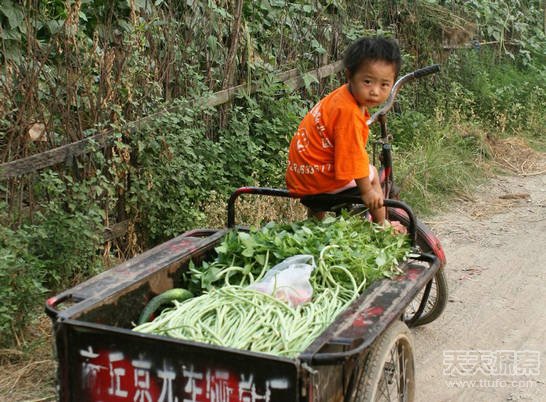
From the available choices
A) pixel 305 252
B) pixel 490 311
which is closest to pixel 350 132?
pixel 305 252

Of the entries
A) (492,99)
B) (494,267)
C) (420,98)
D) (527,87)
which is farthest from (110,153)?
(527,87)

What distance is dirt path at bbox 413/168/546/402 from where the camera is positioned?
3859mm

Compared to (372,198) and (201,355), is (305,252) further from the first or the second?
(201,355)

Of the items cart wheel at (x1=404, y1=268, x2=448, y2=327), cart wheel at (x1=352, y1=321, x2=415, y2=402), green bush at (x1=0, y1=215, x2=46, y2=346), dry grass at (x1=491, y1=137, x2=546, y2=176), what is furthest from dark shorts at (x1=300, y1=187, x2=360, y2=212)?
dry grass at (x1=491, y1=137, x2=546, y2=176)

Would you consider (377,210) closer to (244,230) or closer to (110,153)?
(244,230)

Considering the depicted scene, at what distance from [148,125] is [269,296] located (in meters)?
2.25

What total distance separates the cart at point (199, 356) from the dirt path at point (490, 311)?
0.91 metres

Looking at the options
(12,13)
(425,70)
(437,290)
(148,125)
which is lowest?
(437,290)

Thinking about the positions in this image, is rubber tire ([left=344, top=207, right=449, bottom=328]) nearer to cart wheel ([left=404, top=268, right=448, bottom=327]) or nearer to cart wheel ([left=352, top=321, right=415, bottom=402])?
cart wheel ([left=404, top=268, right=448, bottom=327])

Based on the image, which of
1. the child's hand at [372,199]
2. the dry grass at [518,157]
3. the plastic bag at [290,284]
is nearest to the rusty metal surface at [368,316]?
the plastic bag at [290,284]

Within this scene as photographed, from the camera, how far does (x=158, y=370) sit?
7.96 feet

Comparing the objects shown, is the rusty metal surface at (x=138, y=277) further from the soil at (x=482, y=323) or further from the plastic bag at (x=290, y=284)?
the soil at (x=482, y=323)

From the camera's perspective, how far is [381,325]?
2.55 m

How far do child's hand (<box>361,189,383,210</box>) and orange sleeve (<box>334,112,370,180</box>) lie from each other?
0.09 m
